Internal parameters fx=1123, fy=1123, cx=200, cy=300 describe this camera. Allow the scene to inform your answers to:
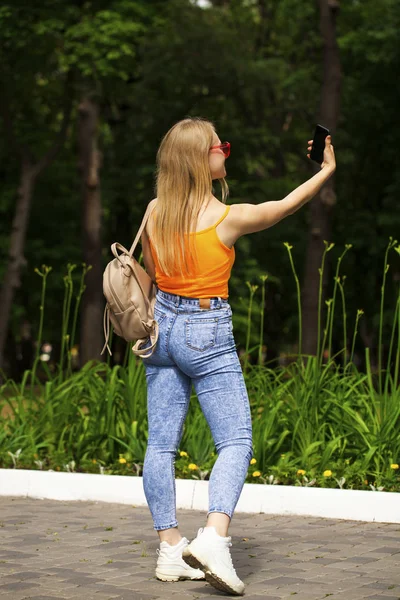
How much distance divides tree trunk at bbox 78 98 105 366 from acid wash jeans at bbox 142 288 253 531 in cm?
1836

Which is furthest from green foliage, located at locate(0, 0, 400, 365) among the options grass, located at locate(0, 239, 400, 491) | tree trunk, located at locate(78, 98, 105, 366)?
grass, located at locate(0, 239, 400, 491)

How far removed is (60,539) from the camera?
573 centimetres

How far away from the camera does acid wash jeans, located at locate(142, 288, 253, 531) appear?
4.59 meters

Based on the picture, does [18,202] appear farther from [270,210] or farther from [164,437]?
[270,210]

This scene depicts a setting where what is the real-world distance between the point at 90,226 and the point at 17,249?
5.78 ft

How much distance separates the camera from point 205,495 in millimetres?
6812

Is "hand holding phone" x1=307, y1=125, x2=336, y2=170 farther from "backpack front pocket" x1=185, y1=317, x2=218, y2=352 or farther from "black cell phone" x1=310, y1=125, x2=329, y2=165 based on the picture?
"backpack front pocket" x1=185, y1=317, x2=218, y2=352

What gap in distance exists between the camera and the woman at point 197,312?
15.1 ft

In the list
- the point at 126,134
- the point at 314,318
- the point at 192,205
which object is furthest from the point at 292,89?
the point at 192,205

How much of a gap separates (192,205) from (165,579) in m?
1.57

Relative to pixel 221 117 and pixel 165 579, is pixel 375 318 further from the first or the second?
pixel 165 579

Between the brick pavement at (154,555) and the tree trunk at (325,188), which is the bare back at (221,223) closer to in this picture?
the brick pavement at (154,555)

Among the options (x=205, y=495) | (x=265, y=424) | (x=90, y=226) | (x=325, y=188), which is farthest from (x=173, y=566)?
(x=90, y=226)

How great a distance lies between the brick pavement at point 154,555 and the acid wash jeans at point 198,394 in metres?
0.38
